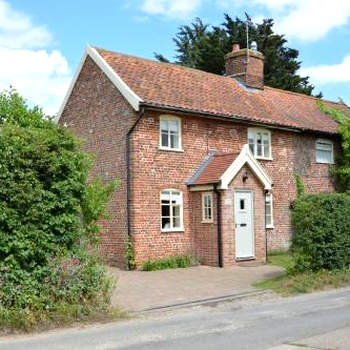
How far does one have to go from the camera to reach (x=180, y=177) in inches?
806

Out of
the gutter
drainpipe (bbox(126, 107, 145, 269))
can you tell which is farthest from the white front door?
drainpipe (bbox(126, 107, 145, 269))

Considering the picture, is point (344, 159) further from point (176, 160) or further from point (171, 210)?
point (171, 210)

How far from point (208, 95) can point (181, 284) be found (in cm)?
967

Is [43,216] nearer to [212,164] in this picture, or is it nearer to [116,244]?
[116,244]

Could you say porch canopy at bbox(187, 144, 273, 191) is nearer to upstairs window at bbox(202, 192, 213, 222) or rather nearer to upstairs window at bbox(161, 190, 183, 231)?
upstairs window at bbox(202, 192, 213, 222)

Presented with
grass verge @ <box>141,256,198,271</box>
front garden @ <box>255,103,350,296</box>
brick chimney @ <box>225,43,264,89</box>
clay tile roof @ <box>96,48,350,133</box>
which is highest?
brick chimney @ <box>225,43,264,89</box>

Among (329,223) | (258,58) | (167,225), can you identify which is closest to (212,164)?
(167,225)

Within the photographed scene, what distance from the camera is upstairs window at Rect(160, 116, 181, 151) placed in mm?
20188

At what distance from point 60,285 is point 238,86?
1740cm

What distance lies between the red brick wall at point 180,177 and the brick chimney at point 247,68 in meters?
3.60

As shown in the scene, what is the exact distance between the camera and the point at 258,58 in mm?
27125

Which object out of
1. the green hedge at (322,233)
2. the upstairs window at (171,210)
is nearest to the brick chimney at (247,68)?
the upstairs window at (171,210)

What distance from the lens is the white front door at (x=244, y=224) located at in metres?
20.1

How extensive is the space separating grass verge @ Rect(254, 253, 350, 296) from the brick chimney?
12694 mm
